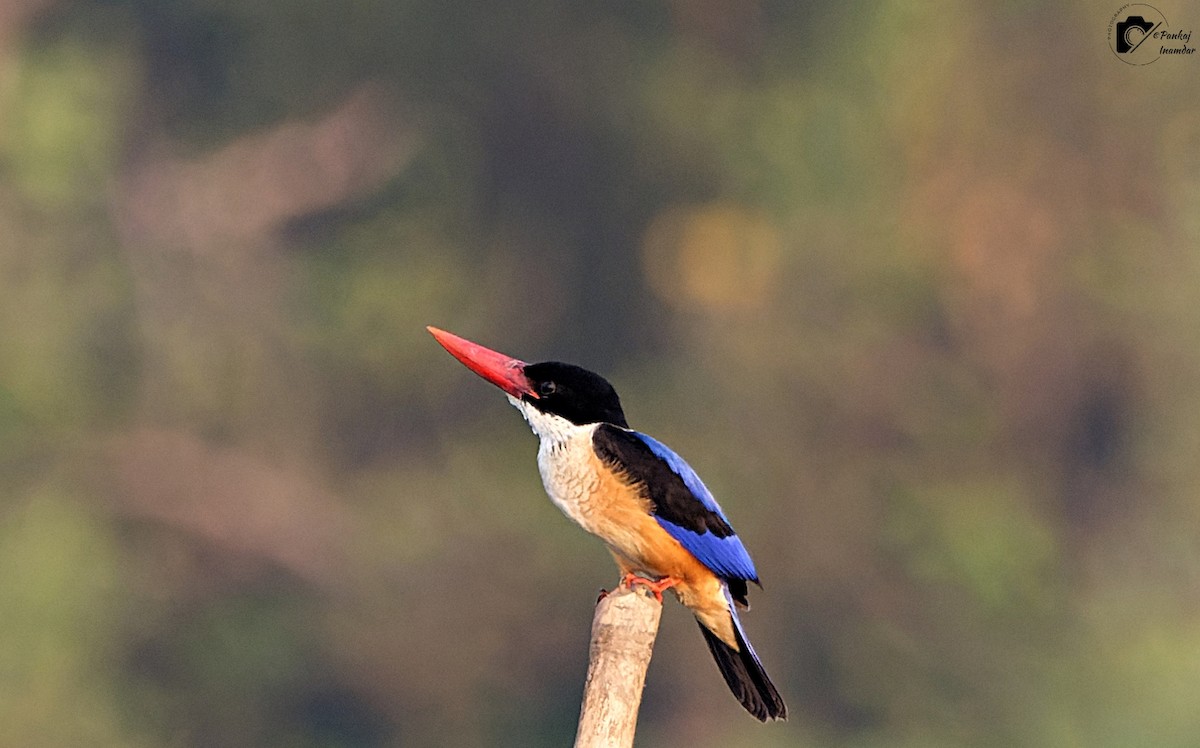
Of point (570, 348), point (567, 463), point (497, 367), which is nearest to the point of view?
point (567, 463)

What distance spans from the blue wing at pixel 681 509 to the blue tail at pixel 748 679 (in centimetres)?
7

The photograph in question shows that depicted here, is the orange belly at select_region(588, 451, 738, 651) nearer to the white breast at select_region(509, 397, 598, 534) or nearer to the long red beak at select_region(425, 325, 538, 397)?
the white breast at select_region(509, 397, 598, 534)

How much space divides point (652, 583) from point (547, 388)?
16.0 inches

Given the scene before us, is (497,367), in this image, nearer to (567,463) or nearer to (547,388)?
(547,388)

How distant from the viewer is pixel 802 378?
35.6 ft

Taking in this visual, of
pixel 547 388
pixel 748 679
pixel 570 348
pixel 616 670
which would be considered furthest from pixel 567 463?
pixel 570 348

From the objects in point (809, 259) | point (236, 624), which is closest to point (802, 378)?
point (809, 259)

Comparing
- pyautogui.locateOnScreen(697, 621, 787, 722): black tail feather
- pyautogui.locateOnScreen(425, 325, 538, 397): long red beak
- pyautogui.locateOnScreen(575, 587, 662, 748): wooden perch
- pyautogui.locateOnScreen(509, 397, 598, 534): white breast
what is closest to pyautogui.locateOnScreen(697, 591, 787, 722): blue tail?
pyautogui.locateOnScreen(697, 621, 787, 722): black tail feather

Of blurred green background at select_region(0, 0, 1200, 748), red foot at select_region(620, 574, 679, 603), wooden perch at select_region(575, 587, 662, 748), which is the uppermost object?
blurred green background at select_region(0, 0, 1200, 748)

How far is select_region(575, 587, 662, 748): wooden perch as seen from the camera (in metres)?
2.43

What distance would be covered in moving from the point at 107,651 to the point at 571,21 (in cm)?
490

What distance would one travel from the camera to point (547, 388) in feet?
10.5

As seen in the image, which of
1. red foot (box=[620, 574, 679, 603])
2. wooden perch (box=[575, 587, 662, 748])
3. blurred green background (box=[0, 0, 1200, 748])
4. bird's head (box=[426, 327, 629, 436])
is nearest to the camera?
wooden perch (box=[575, 587, 662, 748])

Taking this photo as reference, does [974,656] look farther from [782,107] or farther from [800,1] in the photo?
[800,1]
